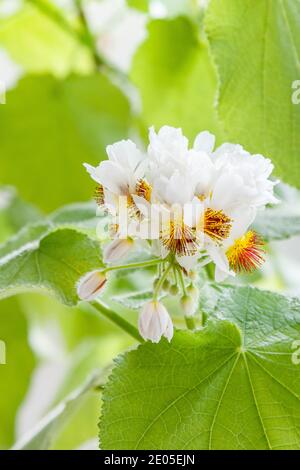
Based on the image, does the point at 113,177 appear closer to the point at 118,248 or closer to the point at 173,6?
the point at 118,248

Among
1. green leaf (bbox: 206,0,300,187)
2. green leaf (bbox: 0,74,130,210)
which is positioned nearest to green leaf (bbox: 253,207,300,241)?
green leaf (bbox: 206,0,300,187)

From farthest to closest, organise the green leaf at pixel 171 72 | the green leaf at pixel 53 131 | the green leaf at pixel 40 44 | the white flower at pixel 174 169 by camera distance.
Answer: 1. the green leaf at pixel 40 44
2. the green leaf at pixel 53 131
3. the green leaf at pixel 171 72
4. the white flower at pixel 174 169

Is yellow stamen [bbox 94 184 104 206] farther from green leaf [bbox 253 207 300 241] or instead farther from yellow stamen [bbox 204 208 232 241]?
green leaf [bbox 253 207 300 241]

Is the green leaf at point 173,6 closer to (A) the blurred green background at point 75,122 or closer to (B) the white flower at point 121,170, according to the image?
(A) the blurred green background at point 75,122

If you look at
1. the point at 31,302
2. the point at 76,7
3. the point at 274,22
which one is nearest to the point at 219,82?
the point at 274,22

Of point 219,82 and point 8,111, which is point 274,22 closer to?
point 219,82

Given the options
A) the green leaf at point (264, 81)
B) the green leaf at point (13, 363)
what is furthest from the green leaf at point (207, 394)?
the green leaf at point (13, 363)
